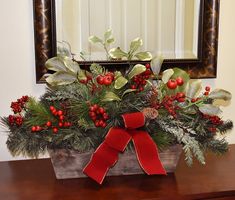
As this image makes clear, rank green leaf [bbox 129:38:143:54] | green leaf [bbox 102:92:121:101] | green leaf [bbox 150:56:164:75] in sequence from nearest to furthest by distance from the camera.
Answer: green leaf [bbox 102:92:121:101] < green leaf [bbox 150:56:164:75] < green leaf [bbox 129:38:143:54]

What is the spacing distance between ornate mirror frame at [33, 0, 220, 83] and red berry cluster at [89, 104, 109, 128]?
1.11 ft

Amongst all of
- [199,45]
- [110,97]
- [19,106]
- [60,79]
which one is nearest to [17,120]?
[19,106]

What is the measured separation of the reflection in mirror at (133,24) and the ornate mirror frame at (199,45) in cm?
2

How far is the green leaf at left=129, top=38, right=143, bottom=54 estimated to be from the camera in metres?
1.09

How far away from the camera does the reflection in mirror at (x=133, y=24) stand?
1.13 metres

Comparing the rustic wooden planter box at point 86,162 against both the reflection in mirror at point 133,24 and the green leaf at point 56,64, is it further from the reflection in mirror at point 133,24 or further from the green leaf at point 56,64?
the reflection in mirror at point 133,24

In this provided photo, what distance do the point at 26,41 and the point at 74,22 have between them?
18 centimetres

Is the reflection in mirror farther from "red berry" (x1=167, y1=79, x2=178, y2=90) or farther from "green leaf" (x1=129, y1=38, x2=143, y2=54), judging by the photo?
"red berry" (x1=167, y1=79, x2=178, y2=90)

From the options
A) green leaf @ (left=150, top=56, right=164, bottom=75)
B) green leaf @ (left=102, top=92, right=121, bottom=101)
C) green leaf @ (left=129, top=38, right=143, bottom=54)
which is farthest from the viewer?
green leaf @ (left=129, top=38, right=143, bottom=54)

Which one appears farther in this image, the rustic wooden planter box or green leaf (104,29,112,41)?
green leaf (104,29,112,41)

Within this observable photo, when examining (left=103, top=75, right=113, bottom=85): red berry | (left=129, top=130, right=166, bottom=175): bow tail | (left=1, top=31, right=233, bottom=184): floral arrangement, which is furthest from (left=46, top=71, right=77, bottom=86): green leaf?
(left=129, top=130, right=166, bottom=175): bow tail

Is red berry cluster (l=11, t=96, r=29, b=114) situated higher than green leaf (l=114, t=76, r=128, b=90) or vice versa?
green leaf (l=114, t=76, r=128, b=90)

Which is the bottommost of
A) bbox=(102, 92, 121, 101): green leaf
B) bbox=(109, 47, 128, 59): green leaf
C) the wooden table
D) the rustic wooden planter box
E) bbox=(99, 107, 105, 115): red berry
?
the wooden table

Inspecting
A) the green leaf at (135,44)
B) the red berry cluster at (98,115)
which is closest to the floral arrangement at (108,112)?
the red berry cluster at (98,115)
